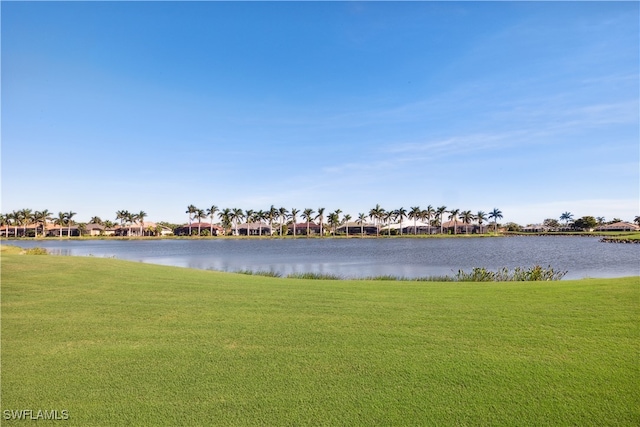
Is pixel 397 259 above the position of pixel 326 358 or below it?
below

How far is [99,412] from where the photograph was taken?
3883 mm

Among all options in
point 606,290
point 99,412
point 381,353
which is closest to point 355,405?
point 381,353

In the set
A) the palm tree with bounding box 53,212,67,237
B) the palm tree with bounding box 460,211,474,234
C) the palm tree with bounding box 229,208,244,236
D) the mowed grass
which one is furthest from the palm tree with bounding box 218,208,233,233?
the mowed grass

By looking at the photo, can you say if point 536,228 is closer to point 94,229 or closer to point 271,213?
point 271,213

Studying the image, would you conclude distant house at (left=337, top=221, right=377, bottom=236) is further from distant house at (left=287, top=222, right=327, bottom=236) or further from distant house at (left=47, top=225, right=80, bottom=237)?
distant house at (left=47, top=225, right=80, bottom=237)

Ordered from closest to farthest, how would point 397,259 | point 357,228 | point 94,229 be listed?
point 397,259
point 94,229
point 357,228

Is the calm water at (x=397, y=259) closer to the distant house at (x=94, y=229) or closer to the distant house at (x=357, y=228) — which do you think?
the distant house at (x=357, y=228)

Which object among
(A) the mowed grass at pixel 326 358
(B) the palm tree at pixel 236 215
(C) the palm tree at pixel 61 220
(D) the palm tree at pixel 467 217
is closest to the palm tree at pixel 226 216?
(B) the palm tree at pixel 236 215

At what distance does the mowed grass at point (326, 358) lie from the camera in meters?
3.89

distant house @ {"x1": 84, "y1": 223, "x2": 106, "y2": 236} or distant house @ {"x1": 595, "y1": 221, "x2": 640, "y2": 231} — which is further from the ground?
distant house @ {"x1": 84, "y1": 223, "x2": 106, "y2": 236}

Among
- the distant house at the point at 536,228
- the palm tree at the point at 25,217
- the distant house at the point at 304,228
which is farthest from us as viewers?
the distant house at the point at 536,228

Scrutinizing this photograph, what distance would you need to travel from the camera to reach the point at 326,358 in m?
5.08

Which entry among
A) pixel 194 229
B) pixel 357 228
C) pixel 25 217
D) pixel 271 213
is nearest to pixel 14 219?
pixel 25 217

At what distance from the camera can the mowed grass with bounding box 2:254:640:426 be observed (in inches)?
153
